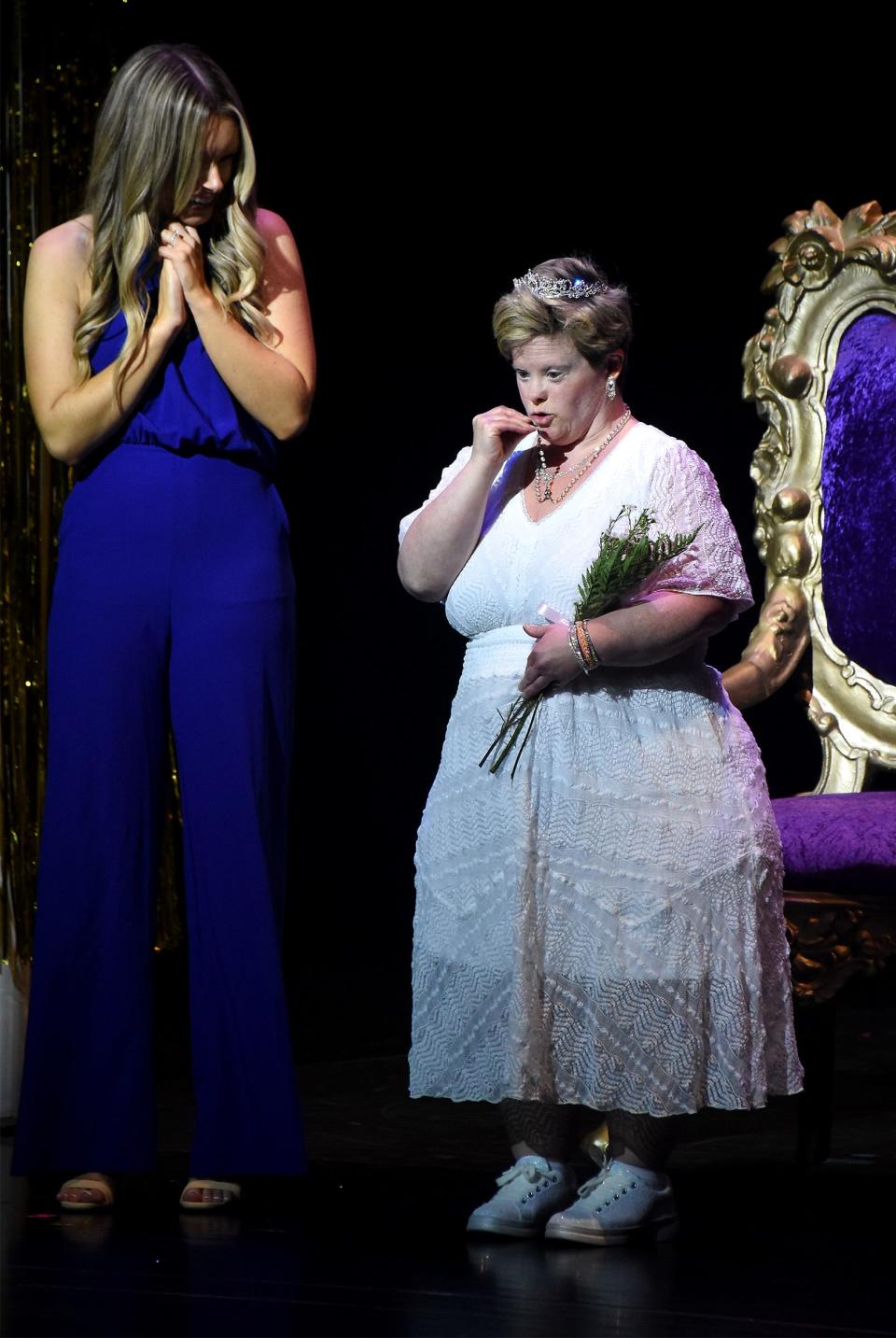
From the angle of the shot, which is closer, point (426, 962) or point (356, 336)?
point (426, 962)

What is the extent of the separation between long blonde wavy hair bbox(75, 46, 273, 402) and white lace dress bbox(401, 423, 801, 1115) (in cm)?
52

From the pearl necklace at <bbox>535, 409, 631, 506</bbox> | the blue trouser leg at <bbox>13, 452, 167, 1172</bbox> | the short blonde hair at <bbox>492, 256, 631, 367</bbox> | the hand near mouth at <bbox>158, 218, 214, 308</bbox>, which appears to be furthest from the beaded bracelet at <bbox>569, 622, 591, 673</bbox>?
the hand near mouth at <bbox>158, 218, 214, 308</bbox>

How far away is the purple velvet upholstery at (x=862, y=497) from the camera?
314 centimetres

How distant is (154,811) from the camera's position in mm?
2471

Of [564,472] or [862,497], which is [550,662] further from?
[862,497]

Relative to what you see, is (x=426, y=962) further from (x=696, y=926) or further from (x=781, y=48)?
(x=781, y=48)

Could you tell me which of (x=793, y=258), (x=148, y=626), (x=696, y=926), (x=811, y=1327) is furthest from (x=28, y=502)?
(x=811, y=1327)

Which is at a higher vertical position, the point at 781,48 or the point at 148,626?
the point at 781,48

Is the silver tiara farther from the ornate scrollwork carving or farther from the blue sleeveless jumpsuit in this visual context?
the ornate scrollwork carving

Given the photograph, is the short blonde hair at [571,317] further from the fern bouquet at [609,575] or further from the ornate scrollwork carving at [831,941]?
the ornate scrollwork carving at [831,941]

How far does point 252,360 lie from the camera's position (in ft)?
8.03

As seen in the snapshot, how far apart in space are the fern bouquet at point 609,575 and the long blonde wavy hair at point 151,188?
58 centimetres

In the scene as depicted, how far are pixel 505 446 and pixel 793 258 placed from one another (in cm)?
114

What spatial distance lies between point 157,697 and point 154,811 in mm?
148
